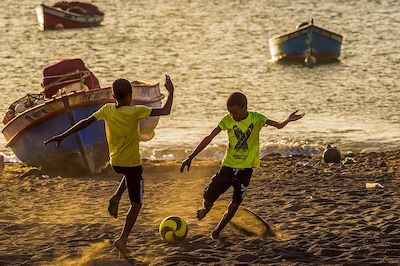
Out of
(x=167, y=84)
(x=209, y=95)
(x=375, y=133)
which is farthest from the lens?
(x=209, y=95)

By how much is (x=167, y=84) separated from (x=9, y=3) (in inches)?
3490

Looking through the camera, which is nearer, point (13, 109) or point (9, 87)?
point (13, 109)

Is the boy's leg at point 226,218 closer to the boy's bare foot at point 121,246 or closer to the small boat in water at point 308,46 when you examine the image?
the boy's bare foot at point 121,246

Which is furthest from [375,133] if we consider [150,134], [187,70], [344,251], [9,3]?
[9,3]

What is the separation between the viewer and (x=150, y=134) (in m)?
19.5

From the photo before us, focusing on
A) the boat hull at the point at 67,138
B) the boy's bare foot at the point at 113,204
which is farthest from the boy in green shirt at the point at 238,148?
the boat hull at the point at 67,138

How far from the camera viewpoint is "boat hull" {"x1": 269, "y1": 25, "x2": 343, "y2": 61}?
4072 cm

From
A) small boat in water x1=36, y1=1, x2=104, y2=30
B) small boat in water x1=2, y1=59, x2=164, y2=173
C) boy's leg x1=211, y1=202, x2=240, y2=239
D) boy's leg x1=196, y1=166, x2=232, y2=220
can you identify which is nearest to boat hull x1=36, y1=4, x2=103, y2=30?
small boat in water x1=36, y1=1, x2=104, y2=30

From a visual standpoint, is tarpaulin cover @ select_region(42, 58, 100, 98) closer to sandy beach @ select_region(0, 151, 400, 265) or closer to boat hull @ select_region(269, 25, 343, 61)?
sandy beach @ select_region(0, 151, 400, 265)

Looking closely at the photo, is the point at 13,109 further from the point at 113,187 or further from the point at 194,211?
the point at 194,211

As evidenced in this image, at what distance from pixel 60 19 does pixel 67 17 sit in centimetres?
72

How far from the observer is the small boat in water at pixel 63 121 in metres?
16.1

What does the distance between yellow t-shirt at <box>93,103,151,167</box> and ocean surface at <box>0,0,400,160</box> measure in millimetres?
9376

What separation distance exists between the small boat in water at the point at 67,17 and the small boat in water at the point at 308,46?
21604mm
